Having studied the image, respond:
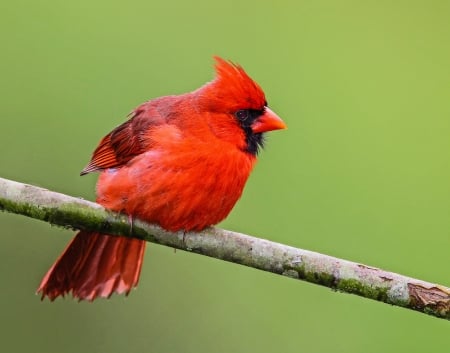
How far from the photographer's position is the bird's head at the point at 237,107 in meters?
3.67

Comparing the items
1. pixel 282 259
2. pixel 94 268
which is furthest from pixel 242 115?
pixel 94 268

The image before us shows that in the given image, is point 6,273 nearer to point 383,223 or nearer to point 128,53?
point 128,53

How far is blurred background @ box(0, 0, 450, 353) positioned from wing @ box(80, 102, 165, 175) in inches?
11.1

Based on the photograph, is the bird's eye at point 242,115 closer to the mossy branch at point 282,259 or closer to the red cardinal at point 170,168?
the red cardinal at point 170,168

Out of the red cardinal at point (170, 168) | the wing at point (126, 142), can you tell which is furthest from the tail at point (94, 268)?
the wing at point (126, 142)

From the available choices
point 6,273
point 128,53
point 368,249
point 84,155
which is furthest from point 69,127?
point 368,249

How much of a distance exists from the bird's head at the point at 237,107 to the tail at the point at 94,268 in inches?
26.4

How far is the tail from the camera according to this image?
3752 mm

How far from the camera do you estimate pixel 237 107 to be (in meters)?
3.70

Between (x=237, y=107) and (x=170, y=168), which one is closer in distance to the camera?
(x=170, y=168)

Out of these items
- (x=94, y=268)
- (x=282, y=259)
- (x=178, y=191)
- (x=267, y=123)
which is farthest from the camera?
(x=94, y=268)

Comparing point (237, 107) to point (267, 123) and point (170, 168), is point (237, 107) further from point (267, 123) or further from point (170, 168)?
point (170, 168)

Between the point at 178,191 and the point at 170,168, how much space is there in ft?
0.29

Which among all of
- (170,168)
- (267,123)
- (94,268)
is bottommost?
(94,268)
